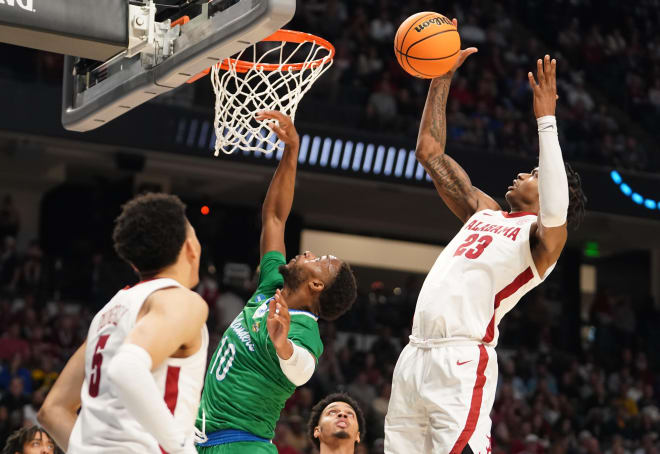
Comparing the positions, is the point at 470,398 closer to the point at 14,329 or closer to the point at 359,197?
the point at 14,329

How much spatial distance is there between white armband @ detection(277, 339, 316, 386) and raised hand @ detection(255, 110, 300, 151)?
1.05 m

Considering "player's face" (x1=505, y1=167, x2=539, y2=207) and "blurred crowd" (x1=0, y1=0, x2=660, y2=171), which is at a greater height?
"blurred crowd" (x1=0, y1=0, x2=660, y2=171)

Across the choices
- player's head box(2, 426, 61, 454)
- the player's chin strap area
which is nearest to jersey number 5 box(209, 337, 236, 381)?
the player's chin strap area

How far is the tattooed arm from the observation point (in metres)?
5.00

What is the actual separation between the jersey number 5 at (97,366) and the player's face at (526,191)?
2.23 meters

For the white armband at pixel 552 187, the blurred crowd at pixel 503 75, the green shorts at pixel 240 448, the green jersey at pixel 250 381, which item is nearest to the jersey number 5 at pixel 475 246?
the white armband at pixel 552 187

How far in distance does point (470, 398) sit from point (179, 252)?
1.67m

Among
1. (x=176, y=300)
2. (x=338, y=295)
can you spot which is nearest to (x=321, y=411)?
(x=338, y=295)

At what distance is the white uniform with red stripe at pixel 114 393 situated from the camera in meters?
2.99

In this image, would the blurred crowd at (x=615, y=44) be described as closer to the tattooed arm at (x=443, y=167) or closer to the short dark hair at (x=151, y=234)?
the tattooed arm at (x=443, y=167)

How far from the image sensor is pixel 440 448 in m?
4.29

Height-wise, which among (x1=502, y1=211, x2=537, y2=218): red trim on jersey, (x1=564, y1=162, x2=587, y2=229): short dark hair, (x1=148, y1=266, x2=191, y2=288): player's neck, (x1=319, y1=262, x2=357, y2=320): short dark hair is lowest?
(x1=319, y1=262, x2=357, y2=320): short dark hair

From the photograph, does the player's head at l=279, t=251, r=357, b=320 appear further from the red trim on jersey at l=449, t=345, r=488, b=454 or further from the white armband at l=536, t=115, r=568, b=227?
the white armband at l=536, t=115, r=568, b=227

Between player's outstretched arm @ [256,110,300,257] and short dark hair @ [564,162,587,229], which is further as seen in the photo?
player's outstretched arm @ [256,110,300,257]
